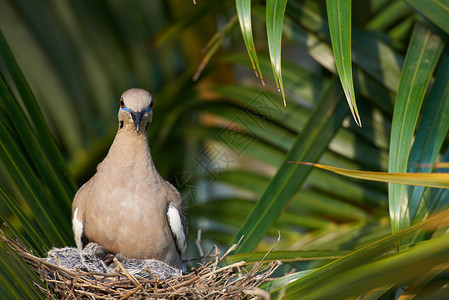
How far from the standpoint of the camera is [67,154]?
13.5 ft

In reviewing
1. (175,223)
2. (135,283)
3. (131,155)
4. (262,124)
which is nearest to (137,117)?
(131,155)

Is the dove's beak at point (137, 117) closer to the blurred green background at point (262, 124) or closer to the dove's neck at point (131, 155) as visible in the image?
the dove's neck at point (131, 155)

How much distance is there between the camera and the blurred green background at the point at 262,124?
5.93 ft

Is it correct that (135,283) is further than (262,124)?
No

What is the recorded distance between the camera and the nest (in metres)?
2.06

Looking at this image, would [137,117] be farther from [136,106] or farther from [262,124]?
[262,124]

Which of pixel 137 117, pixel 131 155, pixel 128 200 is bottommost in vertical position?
pixel 128 200

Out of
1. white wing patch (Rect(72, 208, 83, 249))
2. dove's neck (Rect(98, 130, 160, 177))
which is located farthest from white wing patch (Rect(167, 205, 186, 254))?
white wing patch (Rect(72, 208, 83, 249))

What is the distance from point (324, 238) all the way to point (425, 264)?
6.30ft

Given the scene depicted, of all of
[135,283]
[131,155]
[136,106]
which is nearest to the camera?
[135,283]

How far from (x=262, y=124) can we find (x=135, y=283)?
1.29 meters

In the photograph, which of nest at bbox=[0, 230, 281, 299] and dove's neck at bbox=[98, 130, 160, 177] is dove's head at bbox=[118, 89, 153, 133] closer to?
dove's neck at bbox=[98, 130, 160, 177]

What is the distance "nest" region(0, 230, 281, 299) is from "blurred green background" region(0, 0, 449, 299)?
0.08m

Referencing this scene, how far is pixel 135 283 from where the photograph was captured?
6.92 feet
